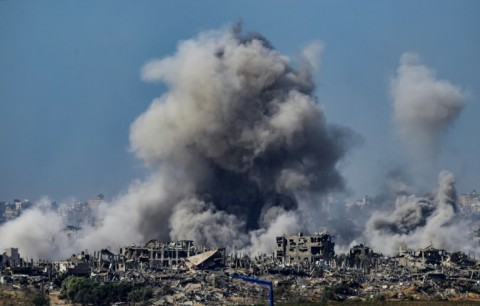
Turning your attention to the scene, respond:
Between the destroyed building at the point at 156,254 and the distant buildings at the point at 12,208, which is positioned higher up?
the distant buildings at the point at 12,208

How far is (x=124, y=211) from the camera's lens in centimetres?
10562

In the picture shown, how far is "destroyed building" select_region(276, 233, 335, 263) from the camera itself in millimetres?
92062

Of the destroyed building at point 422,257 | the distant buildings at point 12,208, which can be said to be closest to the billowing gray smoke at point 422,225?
the destroyed building at point 422,257

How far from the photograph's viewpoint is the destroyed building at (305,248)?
3625 inches

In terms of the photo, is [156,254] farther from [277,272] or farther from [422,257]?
[422,257]

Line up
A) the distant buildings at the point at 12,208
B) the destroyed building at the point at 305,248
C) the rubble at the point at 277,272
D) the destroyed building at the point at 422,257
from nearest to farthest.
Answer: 1. the rubble at the point at 277,272
2. the destroyed building at the point at 422,257
3. the destroyed building at the point at 305,248
4. the distant buildings at the point at 12,208

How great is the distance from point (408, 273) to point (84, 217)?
80006mm

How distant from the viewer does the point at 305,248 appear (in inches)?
3674

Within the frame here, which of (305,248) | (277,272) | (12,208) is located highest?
(12,208)

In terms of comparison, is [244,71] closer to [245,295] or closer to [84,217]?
[245,295]

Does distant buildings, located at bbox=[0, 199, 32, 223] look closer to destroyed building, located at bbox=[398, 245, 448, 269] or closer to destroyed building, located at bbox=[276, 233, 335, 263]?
destroyed building, located at bbox=[276, 233, 335, 263]

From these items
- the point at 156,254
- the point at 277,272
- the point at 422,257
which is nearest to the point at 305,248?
the point at 422,257

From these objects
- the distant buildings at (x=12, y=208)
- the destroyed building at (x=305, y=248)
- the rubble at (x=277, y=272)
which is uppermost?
the distant buildings at (x=12, y=208)

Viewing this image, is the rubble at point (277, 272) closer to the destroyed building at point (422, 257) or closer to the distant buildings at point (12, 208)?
→ the destroyed building at point (422, 257)
